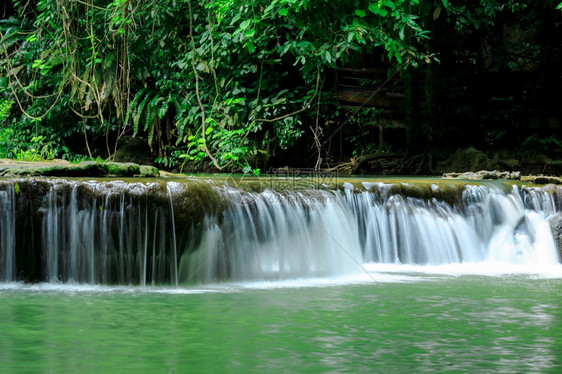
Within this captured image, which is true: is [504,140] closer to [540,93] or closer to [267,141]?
[540,93]

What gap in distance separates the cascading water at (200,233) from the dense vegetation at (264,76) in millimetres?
2643

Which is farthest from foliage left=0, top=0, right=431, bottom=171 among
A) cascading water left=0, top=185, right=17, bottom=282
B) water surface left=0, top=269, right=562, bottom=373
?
water surface left=0, top=269, right=562, bottom=373

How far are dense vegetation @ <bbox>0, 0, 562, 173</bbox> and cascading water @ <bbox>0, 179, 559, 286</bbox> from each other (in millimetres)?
2643

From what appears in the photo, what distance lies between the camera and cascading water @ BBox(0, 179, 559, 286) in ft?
25.8

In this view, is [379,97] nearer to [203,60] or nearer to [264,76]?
[264,76]

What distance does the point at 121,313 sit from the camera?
596cm

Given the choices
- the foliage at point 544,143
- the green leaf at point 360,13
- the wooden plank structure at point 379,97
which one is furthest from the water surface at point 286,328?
the wooden plank structure at point 379,97

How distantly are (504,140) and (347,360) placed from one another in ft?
44.3

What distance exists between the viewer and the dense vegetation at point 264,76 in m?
11.6

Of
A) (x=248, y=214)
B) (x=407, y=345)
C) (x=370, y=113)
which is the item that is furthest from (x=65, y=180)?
(x=370, y=113)

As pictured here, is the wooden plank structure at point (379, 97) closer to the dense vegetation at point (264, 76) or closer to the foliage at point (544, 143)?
the dense vegetation at point (264, 76)

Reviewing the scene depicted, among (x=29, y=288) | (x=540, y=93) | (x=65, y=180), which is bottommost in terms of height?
(x=29, y=288)

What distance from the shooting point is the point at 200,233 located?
8125 millimetres

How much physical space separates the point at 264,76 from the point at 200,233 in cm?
640
